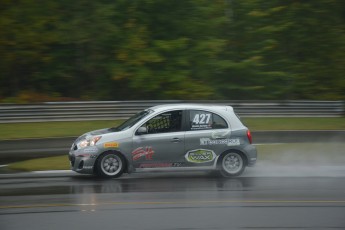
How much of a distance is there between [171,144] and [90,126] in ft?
28.1

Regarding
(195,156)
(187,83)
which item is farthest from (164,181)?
(187,83)

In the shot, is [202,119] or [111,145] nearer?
[111,145]

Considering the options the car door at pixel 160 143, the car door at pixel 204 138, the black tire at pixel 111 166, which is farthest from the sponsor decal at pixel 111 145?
the car door at pixel 204 138

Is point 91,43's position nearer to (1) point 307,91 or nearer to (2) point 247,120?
(2) point 247,120

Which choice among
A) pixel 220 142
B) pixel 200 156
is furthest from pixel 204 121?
pixel 200 156

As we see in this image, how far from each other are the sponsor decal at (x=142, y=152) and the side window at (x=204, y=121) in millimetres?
1100

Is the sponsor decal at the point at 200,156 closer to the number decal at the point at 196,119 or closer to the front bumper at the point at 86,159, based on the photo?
the number decal at the point at 196,119

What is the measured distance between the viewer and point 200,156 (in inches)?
525

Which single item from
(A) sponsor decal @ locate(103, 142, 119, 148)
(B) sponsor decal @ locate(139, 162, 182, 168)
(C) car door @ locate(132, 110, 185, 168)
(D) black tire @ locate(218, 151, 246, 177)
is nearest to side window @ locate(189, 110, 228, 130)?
(C) car door @ locate(132, 110, 185, 168)

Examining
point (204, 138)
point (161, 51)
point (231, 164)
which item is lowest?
point (231, 164)

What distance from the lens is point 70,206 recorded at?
10.1 m

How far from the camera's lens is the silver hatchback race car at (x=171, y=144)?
13.1 m

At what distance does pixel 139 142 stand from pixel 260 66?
15.5 meters

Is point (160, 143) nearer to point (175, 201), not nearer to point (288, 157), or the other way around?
point (175, 201)
